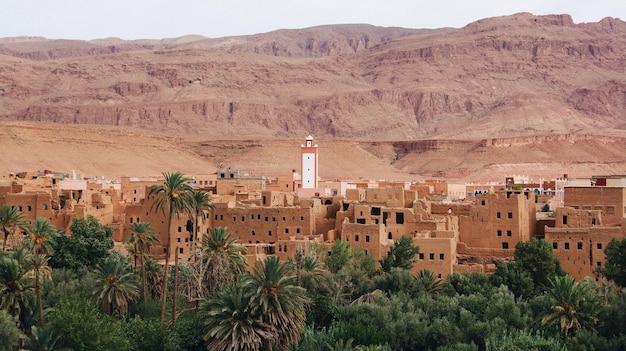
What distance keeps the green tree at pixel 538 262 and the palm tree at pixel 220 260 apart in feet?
39.9

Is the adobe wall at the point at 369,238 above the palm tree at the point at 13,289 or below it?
above

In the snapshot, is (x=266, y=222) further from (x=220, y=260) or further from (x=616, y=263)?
(x=616, y=263)

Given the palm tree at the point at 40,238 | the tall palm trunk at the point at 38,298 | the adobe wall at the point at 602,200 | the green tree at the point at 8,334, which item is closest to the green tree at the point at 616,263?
the adobe wall at the point at 602,200

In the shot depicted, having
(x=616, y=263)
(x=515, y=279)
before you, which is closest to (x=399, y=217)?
(x=515, y=279)

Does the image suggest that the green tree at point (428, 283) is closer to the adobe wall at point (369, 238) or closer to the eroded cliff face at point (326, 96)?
the adobe wall at point (369, 238)

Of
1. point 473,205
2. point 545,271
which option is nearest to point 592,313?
point 545,271

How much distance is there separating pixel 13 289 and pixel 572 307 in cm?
1933

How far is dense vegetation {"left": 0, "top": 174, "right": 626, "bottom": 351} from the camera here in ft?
105

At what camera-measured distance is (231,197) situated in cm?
5500

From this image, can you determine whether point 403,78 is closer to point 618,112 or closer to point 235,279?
point 618,112

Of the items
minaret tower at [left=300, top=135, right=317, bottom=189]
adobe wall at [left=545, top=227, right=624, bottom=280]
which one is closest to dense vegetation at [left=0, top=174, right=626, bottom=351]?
adobe wall at [left=545, top=227, right=624, bottom=280]

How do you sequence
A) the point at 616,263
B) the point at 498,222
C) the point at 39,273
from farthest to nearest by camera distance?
the point at 498,222
the point at 616,263
the point at 39,273

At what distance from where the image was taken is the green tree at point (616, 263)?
38.2 metres

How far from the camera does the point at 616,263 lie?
3841 cm
